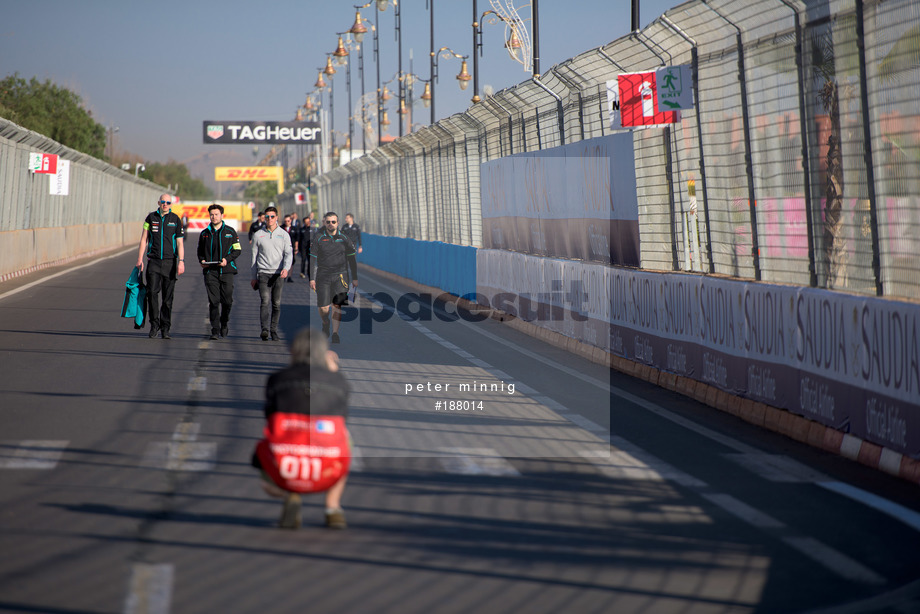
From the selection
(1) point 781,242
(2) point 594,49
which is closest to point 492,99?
(2) point 594,49

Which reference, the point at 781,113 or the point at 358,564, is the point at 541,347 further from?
the point at 358,564

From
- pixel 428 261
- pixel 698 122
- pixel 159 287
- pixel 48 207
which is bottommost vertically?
pixel 159 287

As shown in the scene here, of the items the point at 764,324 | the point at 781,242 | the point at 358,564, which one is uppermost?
the point at 781,242

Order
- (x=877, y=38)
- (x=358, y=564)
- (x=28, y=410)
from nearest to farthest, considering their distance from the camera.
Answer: (x=358, y=564) < (x=877, y=38) < (x=28, y=410)

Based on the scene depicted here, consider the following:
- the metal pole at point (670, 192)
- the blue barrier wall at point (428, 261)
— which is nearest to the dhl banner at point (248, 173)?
the blue barrier wall at point (428, 261)

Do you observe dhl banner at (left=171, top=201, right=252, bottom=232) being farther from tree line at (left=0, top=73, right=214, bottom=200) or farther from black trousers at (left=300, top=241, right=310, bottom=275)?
black trousers at (left=300, top=241, right=310, bottom=275)

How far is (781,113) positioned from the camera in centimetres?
1070

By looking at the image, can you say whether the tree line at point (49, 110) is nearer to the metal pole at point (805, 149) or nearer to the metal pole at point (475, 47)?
the metal pole at point (475, 47)

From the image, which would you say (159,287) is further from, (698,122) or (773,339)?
(773,339)

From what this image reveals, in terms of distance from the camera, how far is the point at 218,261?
54.3 feet

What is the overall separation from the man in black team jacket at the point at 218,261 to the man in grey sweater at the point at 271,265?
35 centimetres

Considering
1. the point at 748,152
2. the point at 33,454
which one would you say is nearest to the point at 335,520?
the point at 33,454

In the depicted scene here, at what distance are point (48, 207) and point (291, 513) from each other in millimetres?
35963

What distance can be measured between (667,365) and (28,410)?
6.49m
